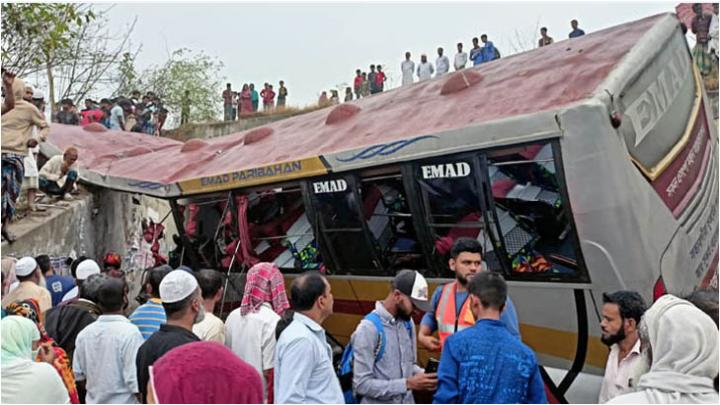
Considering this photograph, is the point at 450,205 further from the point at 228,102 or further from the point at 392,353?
the point at 228,102

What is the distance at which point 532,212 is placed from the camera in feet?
17.2

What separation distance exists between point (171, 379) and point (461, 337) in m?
1.41

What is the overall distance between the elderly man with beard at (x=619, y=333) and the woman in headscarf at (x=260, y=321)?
1.88m

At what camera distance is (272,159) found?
7.40 m

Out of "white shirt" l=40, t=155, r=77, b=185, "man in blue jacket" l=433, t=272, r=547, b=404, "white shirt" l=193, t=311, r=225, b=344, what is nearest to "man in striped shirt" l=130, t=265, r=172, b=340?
"white shirt" l=193, t=311, r=225, b=344

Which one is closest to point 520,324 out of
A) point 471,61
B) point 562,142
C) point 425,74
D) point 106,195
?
point 562,142

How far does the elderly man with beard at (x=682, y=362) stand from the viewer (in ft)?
8.29

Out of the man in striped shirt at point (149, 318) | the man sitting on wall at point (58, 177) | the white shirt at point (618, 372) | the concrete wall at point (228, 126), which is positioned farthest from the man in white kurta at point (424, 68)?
the white shirt at point (618, 372)

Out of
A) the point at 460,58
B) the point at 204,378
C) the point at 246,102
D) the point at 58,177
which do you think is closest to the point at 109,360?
the point at 204,378

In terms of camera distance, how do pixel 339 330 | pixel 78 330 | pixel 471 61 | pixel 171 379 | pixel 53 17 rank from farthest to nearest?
1. pixel 471 61
2. pixel 53 17
3. pixel 339 330
4. pixel 78 330
5. pixel 171 379

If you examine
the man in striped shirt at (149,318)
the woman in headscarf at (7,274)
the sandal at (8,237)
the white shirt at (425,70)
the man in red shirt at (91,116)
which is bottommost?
the man in striped shirt at (149,318)

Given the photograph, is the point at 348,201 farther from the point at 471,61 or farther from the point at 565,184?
the point at 471,61

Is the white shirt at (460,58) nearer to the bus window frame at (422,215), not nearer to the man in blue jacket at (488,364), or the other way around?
the bus window frame at (422,215)

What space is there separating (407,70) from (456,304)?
53.0 feet
